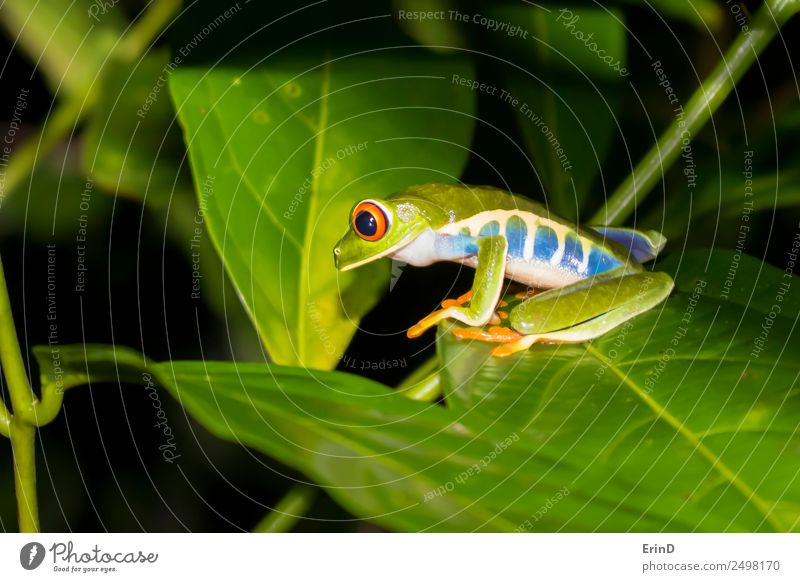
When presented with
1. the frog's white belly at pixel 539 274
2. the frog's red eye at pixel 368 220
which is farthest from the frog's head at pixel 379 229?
the frog's white belly at pixel 539 274

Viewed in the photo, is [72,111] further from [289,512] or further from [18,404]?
[289,512]

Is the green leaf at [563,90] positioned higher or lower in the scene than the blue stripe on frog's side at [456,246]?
higher

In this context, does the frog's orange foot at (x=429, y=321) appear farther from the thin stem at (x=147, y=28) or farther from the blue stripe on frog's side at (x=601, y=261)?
the thin stem at (x=147, y=28)

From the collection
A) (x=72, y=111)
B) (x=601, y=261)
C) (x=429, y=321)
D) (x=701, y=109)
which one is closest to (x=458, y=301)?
(x=429, y=321)

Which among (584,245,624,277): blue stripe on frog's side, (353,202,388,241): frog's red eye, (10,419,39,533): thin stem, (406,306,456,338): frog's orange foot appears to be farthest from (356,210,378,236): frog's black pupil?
(10,419,39,533): thin stem

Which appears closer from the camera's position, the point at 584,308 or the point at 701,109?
the point at 584,308
